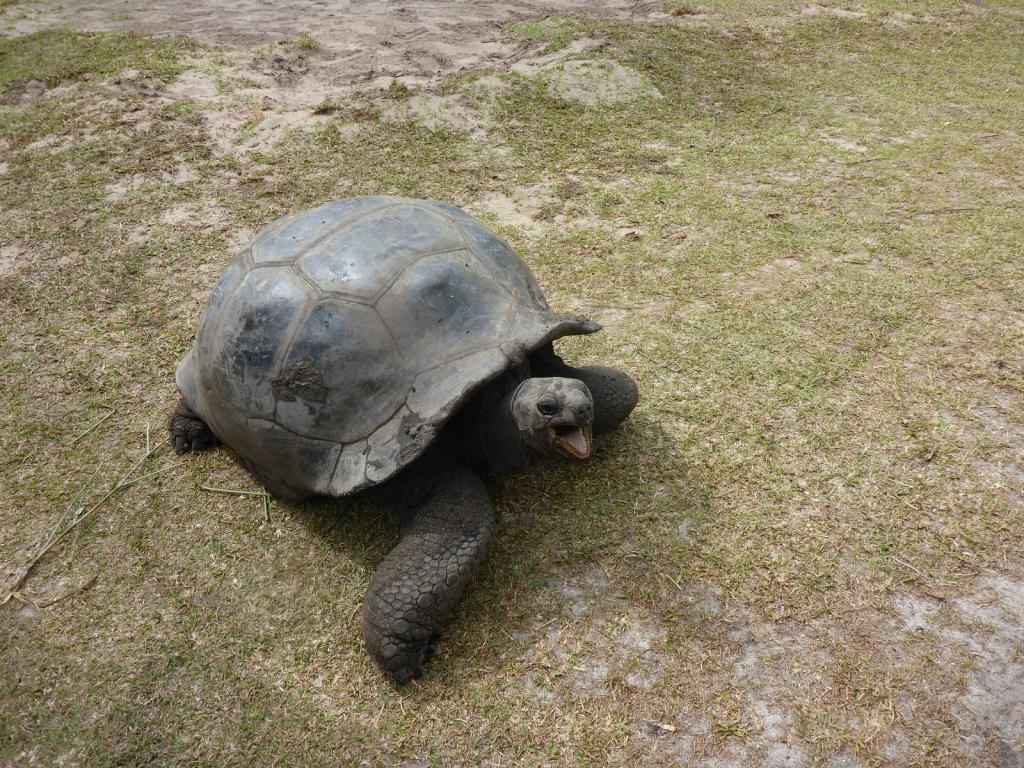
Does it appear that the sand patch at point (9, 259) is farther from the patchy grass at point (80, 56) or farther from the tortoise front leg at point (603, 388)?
the tortoise front leg at point (603, 388)

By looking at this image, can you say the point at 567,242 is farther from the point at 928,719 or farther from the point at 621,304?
the point at 928,719

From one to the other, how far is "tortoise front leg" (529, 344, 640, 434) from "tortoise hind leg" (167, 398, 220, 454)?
4.35 feet

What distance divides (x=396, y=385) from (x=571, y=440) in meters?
0.55

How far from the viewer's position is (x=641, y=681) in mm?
1957

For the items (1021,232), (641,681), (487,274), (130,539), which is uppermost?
(487,274)

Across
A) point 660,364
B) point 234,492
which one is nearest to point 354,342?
point 234,492

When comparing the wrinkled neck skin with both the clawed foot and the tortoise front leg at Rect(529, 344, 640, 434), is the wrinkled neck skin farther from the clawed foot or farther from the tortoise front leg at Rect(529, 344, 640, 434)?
the clawed foot

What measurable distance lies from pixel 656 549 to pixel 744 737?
0.63 m

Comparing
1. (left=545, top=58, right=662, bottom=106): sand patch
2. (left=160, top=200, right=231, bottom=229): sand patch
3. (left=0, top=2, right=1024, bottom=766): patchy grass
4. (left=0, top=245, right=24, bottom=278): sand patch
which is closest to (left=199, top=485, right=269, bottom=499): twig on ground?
(left=0, top=2, right=1024, bottom=766): patchy grass

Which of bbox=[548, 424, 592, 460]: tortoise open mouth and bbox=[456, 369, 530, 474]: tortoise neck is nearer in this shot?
bbox=[548, 424, 592, 460]: tortoise open mouth

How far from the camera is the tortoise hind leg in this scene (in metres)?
2.73

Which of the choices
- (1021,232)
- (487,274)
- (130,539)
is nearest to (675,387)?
(487,274)

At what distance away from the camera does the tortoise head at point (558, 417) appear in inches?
79.5

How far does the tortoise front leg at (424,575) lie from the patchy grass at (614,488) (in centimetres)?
11
